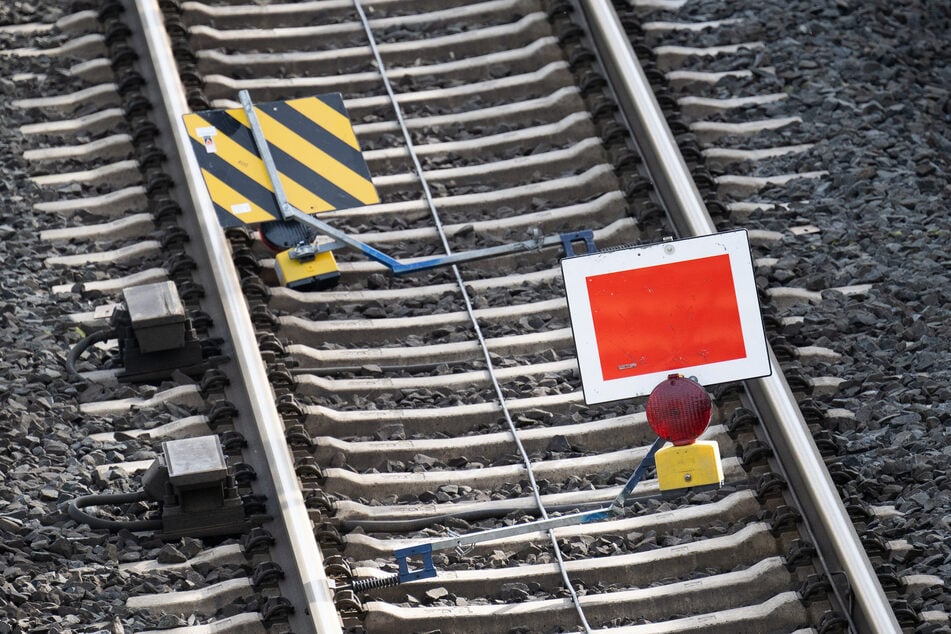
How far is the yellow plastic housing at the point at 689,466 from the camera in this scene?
5.81 m

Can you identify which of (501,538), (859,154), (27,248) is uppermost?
(27,248)

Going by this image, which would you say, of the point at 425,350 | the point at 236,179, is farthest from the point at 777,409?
the point at 236,179

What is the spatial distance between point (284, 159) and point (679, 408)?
9.33ft

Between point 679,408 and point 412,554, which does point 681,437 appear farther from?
point 412,554

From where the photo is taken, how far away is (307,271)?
7824 millimetres

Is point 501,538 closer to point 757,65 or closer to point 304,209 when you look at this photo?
point 304,209

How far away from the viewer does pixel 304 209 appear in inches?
307

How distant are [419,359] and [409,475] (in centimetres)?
81

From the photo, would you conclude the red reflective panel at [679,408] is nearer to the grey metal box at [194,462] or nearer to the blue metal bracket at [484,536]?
the blue metal bracket at [484,536]

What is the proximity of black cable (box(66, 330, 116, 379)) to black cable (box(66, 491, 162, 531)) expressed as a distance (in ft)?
2.80

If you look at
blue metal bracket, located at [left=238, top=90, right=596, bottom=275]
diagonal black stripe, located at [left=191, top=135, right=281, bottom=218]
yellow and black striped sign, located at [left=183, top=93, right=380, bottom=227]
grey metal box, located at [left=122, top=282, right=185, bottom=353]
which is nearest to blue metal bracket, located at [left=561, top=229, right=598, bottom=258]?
blue metal bracket, located at [left=238, top=90, right=596, bottom=275]

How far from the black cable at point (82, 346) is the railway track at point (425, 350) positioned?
8 cm

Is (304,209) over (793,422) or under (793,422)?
over

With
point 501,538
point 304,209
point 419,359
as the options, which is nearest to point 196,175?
point 304,209
